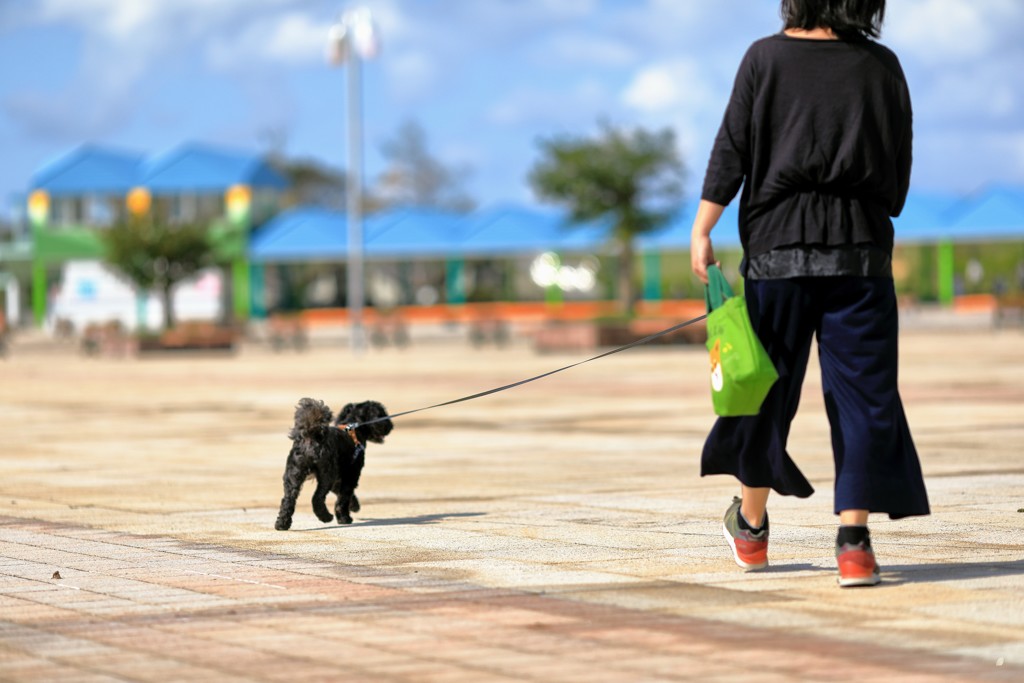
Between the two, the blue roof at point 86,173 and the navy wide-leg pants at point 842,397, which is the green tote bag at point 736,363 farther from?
the blue roof at point 86,173

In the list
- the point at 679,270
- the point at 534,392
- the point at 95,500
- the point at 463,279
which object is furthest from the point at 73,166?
the point at 95,500

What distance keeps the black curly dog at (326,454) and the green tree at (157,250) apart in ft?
155

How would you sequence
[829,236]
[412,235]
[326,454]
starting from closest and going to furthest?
1. [829,236]
2. [326,454]
3. [412,235]

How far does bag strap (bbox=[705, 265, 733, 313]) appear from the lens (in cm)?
586

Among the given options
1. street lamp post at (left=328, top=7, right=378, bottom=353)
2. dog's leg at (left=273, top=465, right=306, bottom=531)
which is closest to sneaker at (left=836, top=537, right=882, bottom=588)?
dog's leg at (left=273, top=465, right=306, bottom=531)

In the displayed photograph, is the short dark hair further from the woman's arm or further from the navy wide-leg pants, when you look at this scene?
the navy wide-leg pants

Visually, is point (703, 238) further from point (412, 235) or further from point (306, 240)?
point (306, 240)

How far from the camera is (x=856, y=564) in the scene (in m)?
5.54

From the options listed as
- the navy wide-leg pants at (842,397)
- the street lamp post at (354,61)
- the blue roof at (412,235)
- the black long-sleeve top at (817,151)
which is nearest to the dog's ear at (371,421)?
the navy wide-leg pants at (842,397)

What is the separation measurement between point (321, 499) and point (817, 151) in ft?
10.5

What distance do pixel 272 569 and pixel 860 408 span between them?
222 centimetres

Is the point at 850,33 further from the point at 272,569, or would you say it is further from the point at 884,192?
the point at 272,569

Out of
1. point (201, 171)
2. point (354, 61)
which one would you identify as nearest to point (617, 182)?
point (354, 61)

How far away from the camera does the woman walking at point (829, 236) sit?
5.63 meters
